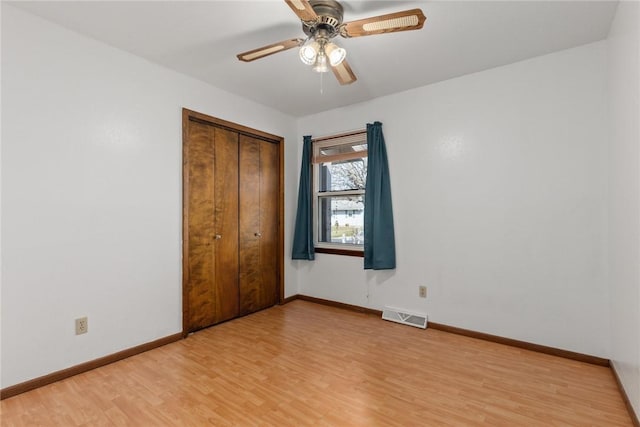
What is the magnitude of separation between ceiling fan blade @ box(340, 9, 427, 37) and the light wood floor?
2.20 meters

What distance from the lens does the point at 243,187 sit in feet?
11.8

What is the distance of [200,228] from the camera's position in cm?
314

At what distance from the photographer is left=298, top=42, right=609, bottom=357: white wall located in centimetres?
244

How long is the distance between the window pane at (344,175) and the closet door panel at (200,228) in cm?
152

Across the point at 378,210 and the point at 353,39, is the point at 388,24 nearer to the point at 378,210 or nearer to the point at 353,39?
the point at 353,39

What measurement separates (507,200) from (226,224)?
2.78 m

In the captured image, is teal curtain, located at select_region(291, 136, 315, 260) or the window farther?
teal curtain, located at select_region(291, 136, 315, 260)

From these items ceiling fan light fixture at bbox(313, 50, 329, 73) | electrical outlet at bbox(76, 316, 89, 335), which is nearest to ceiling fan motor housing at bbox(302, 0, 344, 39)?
ceiling fan light fixture at bbox(313, 50, 329, 73)

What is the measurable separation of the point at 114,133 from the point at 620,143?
3639 millimetres

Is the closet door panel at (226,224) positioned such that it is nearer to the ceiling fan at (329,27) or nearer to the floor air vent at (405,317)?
the ceiling fan at (329,27)

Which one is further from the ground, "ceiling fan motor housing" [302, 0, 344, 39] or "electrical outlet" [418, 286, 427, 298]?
"ceiling fan motor housing" [302, 0, 344, 39]

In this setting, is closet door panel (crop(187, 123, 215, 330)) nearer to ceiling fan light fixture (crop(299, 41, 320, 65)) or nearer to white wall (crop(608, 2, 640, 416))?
ceiling fan light fixture (crop(299, 41, 320, 65))

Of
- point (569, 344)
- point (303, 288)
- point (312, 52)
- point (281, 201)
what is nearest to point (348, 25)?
point (312, 52)

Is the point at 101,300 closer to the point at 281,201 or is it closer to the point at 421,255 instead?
the point at 281,201
